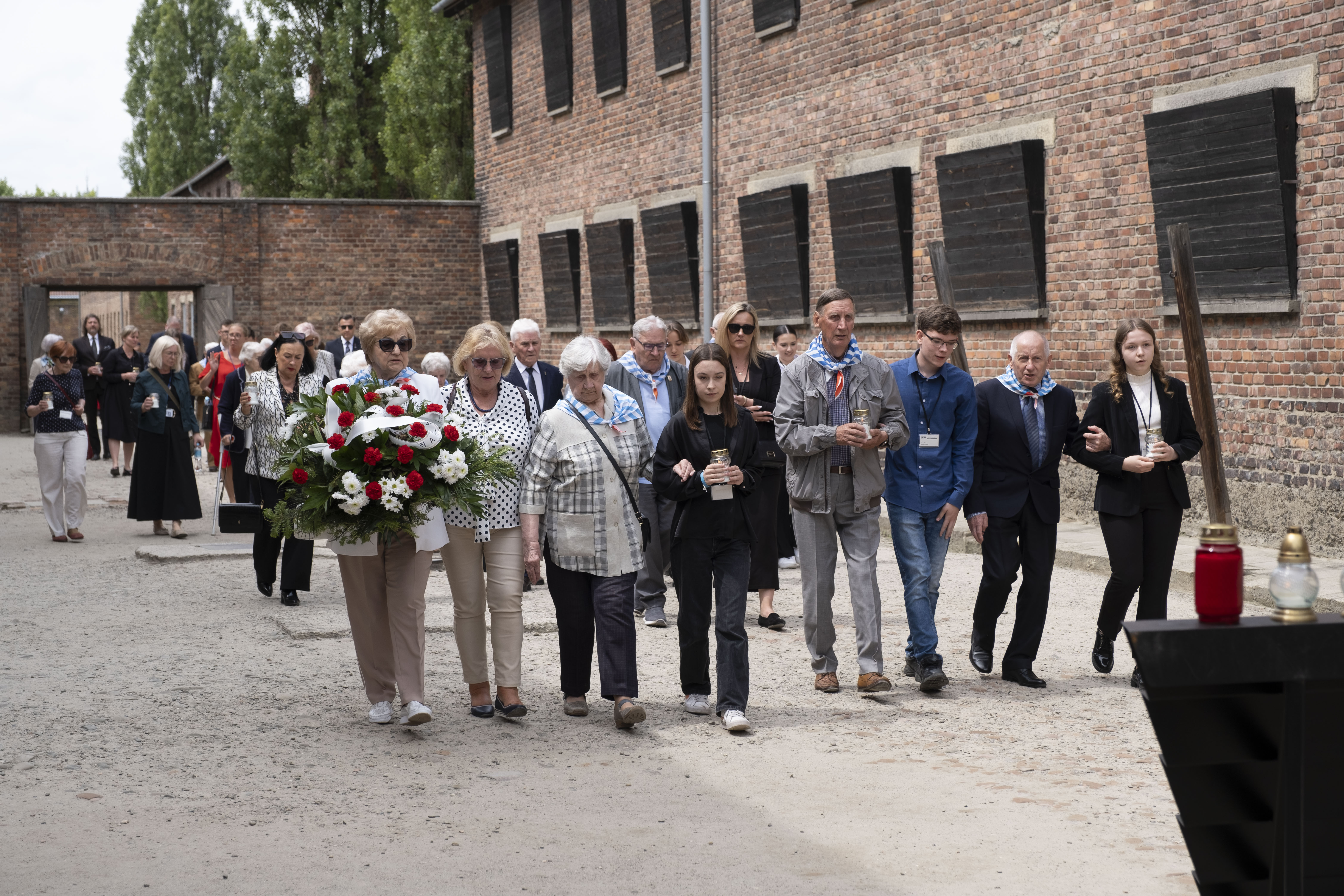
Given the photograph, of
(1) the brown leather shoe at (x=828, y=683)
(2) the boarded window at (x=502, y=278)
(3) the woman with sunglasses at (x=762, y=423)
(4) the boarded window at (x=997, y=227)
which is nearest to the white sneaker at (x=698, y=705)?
(1) the brown leather shoe at (x=828, y=683)

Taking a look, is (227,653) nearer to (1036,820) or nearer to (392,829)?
(392,829)

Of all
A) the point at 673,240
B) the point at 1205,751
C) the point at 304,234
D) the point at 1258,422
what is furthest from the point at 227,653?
the point at 304,234

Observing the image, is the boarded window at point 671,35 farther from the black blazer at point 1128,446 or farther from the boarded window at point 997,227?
the black blazer at point 1128,446

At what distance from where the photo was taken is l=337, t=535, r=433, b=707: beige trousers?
6.69 m

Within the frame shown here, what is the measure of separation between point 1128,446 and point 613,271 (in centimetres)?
1654

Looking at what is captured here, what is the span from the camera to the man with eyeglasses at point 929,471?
24.2 ft

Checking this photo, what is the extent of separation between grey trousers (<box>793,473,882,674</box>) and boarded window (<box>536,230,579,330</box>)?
712 inches

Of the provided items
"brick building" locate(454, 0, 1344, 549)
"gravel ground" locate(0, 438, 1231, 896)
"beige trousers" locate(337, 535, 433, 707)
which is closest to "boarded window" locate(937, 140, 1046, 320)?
"brick building" locate(454, 0, 1344, 549)

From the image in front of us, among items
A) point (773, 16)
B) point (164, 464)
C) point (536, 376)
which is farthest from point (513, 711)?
point (773, 16)

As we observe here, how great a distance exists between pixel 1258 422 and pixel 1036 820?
781 centimetres

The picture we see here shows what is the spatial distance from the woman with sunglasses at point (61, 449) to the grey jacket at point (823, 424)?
872 cm

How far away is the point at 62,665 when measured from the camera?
8.05 meters

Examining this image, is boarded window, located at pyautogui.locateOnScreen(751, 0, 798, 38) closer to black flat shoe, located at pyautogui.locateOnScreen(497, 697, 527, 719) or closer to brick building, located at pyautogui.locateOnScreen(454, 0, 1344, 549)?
brick building, located at pyautogui.locateOnScreen(454, 0, 1344, 549)

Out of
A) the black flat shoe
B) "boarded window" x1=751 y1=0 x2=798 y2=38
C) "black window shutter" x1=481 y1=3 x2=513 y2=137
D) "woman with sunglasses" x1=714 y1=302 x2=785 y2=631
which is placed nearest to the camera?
the black flat shoe
